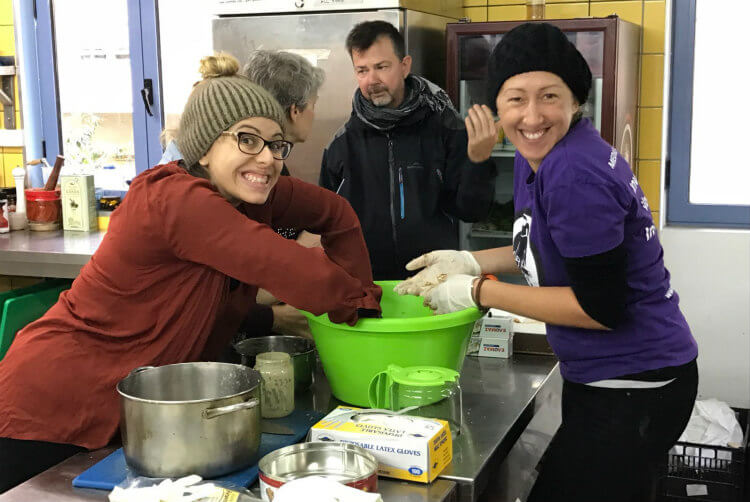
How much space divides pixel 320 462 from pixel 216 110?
704mm

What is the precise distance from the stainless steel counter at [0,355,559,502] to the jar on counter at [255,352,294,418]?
9 cm

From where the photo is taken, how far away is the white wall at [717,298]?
357 cm

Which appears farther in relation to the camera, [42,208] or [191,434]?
[42,208]

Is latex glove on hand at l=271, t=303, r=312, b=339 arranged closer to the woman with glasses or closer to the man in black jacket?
the woman with glasses

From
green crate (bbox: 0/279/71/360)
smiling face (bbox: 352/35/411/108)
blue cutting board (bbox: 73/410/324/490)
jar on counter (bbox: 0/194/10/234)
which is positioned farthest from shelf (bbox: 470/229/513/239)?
jar on counter (bbox: 0/194/10/234)

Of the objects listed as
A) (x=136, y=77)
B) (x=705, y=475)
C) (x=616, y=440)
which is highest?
(x=136, y=77)

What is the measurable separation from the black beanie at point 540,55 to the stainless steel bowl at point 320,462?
0.80 m

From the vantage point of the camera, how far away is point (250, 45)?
3.35 meters

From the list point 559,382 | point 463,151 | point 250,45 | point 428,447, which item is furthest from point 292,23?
point 428,447

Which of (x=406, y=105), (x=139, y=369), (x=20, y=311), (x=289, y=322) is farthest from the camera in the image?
(x=406, y=105)

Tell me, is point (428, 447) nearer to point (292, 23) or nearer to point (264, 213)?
point (264, 213)

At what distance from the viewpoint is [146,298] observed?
60.2 inches

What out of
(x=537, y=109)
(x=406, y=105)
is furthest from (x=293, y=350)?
(x=406, y=105)

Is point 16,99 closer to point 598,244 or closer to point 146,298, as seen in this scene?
point 146,298
